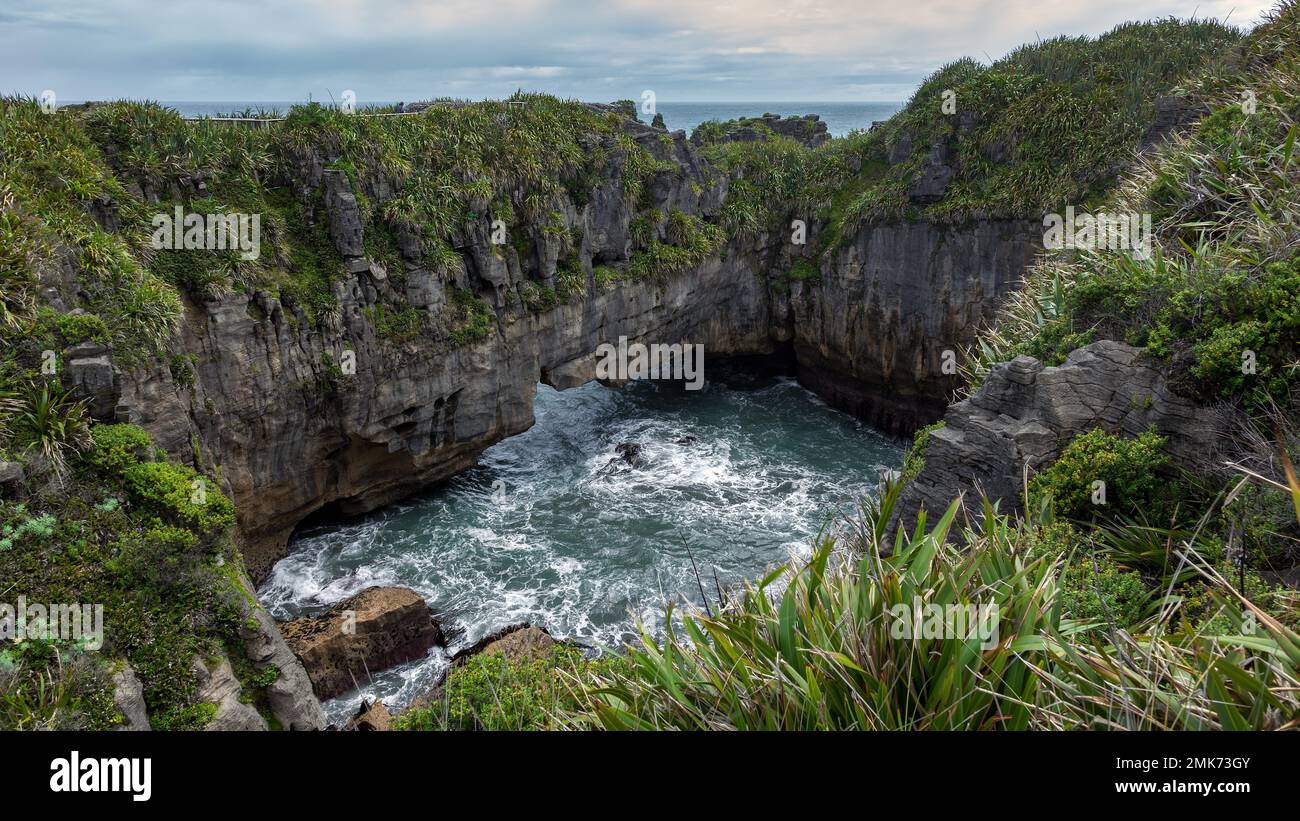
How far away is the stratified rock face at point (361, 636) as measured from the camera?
44.7 feet

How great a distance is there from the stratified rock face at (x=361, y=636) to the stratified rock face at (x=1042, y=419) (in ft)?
33.8

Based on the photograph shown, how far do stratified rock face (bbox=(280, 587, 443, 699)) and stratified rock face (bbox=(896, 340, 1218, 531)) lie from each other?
406 inches

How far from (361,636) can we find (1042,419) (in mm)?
12384

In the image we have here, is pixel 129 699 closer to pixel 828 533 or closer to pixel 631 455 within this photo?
pixel 828 533

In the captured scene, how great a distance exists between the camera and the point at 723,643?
559cm

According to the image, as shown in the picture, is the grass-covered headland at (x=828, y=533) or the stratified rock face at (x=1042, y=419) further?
the stratified rock face at (x=1042, y=419)

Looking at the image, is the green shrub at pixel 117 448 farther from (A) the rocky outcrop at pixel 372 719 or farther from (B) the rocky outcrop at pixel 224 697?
(A) the rocky outcrop at pixel 372 719

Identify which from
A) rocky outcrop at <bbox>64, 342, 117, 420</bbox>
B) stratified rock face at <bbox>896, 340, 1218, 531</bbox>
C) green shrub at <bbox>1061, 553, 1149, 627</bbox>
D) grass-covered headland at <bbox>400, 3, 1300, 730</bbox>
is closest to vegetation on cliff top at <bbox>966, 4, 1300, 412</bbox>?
grass-covered headland at <bbox>400, 3, 1300, 730</bbox>

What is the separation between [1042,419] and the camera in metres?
9.38

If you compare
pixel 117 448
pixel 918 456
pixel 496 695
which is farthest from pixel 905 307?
pixel 117 448

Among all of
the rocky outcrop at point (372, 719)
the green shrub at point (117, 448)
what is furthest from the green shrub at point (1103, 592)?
the green shrub at point (117, 448)

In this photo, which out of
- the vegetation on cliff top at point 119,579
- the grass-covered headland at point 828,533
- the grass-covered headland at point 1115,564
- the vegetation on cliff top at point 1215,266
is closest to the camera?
the grass-covered headland at point 1115,564

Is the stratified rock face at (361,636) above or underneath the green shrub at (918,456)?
underneath
